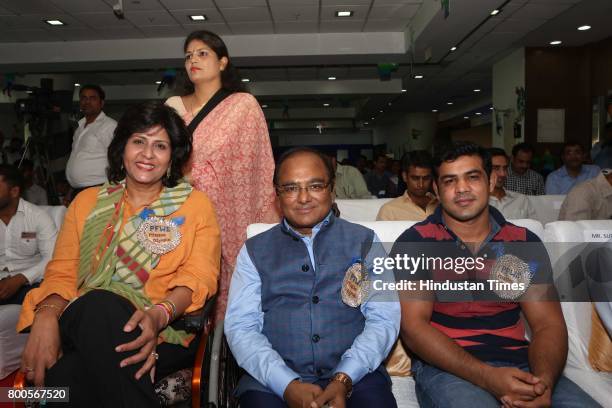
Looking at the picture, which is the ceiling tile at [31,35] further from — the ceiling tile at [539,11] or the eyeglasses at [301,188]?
the eyeglasses at [301,188]

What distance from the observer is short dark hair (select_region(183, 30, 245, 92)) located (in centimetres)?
212

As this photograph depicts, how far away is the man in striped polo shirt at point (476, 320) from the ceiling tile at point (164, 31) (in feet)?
19.8

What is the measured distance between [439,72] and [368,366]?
902cm

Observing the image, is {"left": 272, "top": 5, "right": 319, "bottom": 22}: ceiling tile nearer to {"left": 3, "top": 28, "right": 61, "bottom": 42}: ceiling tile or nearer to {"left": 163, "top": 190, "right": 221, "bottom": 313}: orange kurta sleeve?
{"left": 3, "top": 28, "right": 61, "bottom": 42}: ceiling tile

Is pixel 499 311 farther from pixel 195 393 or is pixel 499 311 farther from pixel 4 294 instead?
pixel 4 294

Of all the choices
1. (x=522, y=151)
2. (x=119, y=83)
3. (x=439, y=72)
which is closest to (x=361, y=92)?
(x=439, y=72)

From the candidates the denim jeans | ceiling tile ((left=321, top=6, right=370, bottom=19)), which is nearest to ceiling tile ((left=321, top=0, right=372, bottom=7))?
ceiling tile ((left=321, top=6, right=370, bottom=19))

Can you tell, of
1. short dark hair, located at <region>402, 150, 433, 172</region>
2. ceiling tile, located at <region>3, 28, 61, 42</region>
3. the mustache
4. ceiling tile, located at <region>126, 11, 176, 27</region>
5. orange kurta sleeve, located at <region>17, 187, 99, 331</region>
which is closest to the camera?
orange kurta sleeve, located at <region>17, 187, 99, 331</region>

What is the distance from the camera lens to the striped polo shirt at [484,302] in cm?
157

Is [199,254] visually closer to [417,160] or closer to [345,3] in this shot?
[417,160]

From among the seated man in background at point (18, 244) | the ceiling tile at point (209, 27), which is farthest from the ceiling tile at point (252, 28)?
the seated man in background at point (18, 244)

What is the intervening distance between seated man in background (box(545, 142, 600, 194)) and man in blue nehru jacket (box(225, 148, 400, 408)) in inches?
152

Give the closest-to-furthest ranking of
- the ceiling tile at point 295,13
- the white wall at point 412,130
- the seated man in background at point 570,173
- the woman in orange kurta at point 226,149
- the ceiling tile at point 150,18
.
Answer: the woman in orange kurta at point 226,149 < the seated man in background at point 570,173 < the ceiling tile at point 295,13 < the ceiling tile at point 150,18 < the white wall at point 412,130

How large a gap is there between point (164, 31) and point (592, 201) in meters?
6.03
